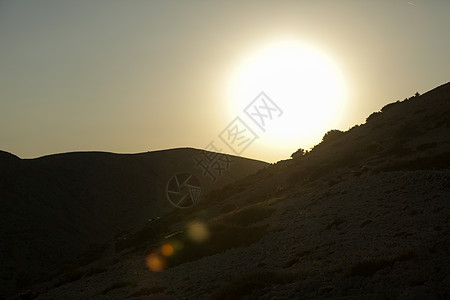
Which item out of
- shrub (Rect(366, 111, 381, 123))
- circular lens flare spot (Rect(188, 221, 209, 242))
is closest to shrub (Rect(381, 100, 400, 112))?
shrub (Rect(366, 111, 381, 123))

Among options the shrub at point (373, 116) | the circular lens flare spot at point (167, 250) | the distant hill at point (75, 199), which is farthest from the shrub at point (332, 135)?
the circular lens flare spot at point (167, 250)

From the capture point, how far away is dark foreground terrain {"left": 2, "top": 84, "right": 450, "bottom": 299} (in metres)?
20.4

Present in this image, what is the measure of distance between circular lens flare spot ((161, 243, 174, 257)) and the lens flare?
0.44 meters

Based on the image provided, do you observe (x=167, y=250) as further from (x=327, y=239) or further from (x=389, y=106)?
(x=389, y=106)

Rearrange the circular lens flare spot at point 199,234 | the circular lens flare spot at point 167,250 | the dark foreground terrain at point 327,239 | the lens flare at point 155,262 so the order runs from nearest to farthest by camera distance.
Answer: the dark foreground terrain at point 327,239
the lens flare at point 155,262
the circular lens flare spot at point 199,234
the circular lens flare spot at point 167,250

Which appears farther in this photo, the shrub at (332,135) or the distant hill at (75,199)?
the distant hill at (75,199)

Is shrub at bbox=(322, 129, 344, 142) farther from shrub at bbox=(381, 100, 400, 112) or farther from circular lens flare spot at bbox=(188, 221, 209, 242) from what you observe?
circular lens flare spot at bbox=(188, 221, 209, 242)

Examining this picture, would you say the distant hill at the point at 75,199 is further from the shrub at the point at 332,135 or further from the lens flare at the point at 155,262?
the shrub at the point at 332,135

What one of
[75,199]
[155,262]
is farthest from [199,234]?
[75,199]

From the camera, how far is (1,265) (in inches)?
2744

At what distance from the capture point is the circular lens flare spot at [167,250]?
40062 millimetres

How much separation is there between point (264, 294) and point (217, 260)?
1171 cm

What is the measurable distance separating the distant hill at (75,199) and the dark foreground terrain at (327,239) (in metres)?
22.1

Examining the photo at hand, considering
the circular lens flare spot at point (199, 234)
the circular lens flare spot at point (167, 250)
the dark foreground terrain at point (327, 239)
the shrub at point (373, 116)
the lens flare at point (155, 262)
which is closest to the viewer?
the dark foreground terrain at point (327, 239)
